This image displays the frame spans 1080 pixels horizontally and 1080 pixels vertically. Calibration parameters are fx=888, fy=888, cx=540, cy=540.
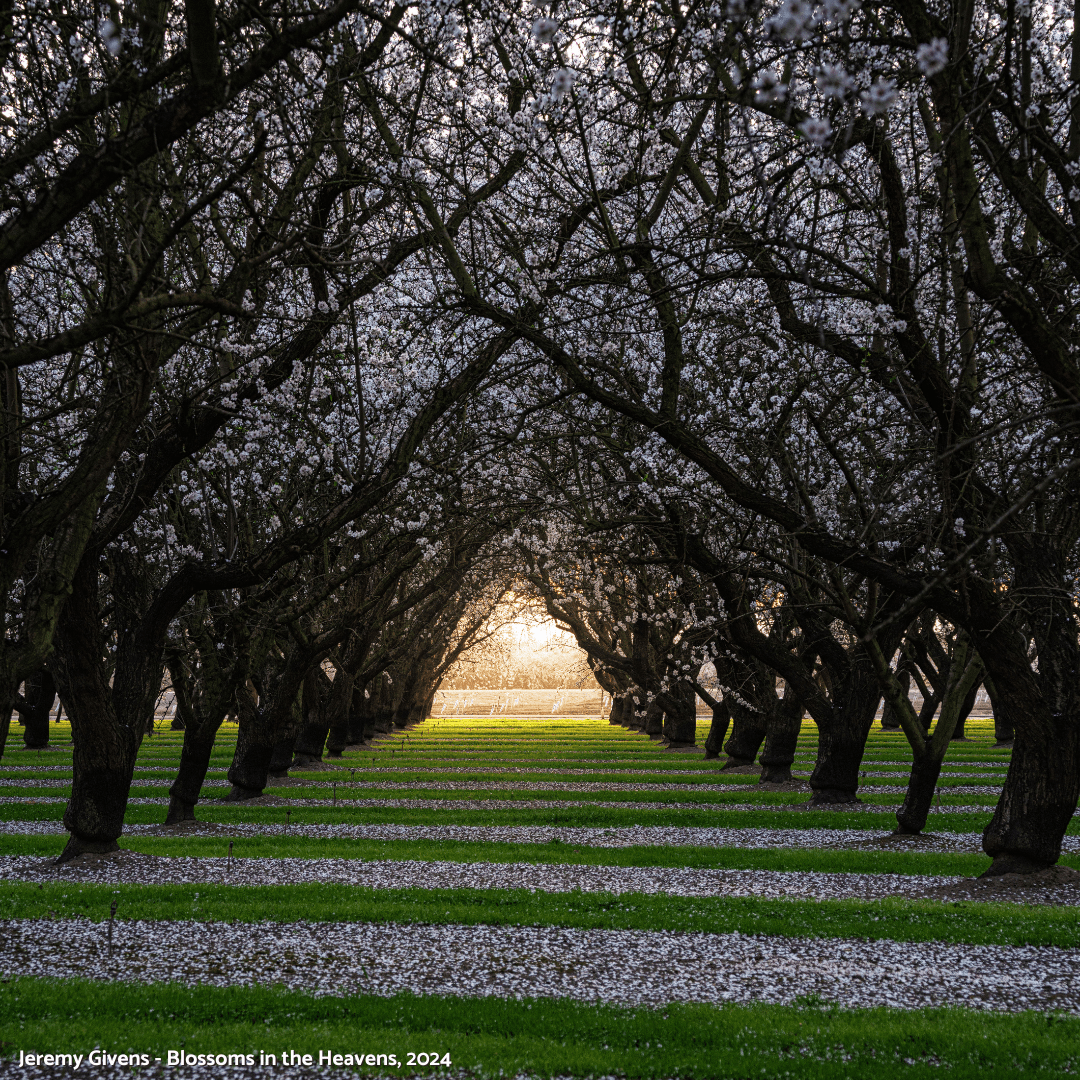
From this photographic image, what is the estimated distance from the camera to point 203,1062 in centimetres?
622

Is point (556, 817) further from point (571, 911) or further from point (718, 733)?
point (718, 733)

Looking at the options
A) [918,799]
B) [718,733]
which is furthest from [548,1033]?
[718,733]

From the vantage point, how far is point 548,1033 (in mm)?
6883

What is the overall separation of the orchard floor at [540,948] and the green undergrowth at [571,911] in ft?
0.15

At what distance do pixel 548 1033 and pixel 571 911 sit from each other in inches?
154

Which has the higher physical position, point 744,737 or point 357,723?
point 744,737

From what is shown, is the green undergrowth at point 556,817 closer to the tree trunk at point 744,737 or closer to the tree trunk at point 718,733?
the tree trunk at point 744,737

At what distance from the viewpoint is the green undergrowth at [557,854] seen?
545 inches

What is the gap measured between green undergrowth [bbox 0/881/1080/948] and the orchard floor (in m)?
0.05

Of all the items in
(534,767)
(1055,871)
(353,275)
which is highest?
(353,275)

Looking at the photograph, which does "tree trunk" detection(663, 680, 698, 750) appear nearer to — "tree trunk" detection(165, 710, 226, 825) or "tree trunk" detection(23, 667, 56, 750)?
"tree trunk" detection(165, 710, 226, 825)

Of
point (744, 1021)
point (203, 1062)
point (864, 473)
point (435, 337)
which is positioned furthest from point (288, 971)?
point (864, 473)

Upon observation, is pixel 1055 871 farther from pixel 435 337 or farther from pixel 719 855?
pixel 435 337

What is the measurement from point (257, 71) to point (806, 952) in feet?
30.6
